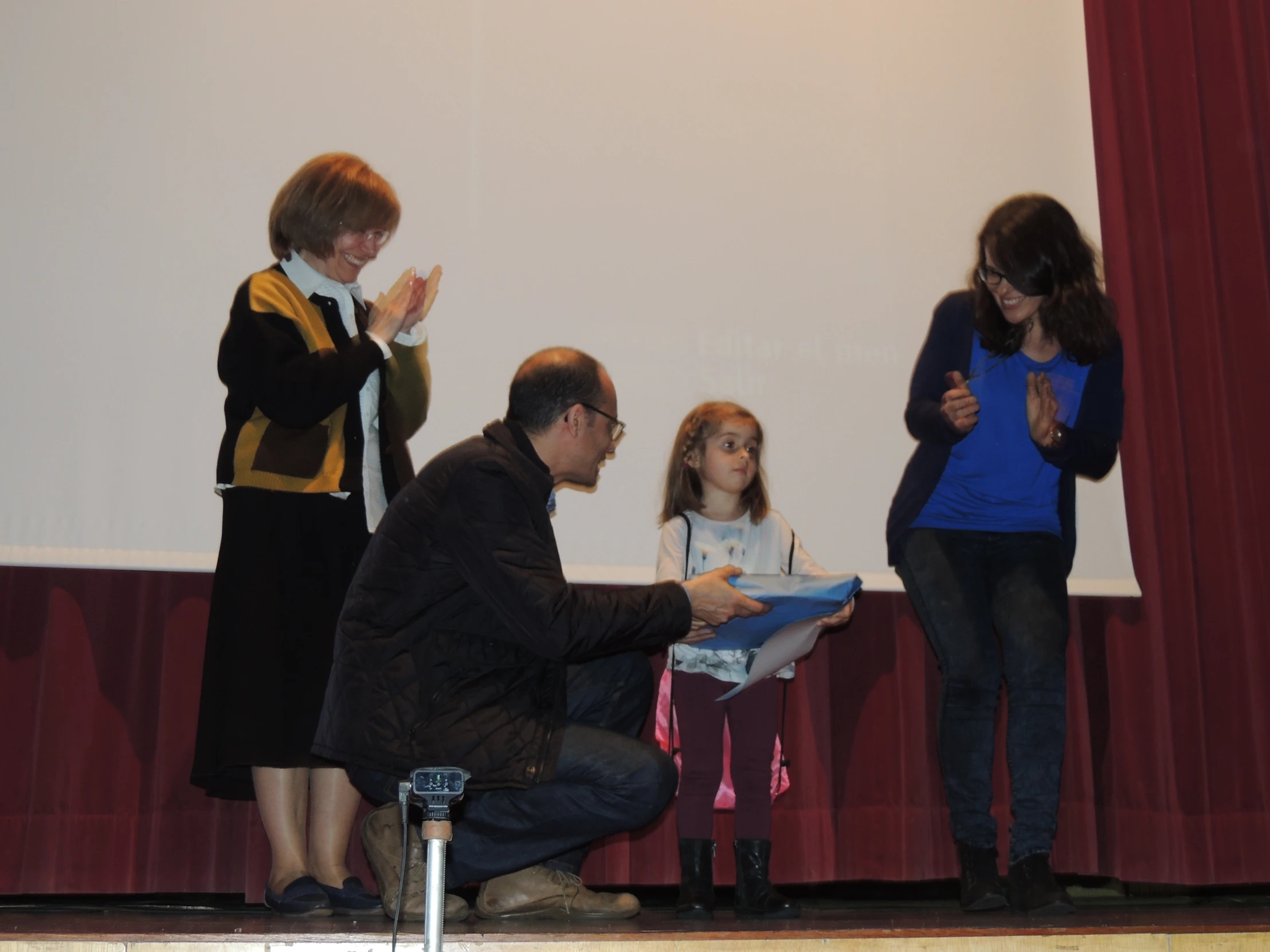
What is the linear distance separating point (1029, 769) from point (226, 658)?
5.49ft

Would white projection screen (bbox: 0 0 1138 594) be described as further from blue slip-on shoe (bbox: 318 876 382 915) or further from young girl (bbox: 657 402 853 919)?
blue slip-on shoe (bbox: 318 876 382 915)

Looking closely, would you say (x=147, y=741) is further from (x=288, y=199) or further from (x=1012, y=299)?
(x=1012, y=299)

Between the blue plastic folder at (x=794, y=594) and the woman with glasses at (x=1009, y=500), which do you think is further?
the woman with glasses at (x=1009, y=500)

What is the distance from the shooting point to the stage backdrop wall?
281 centimetres

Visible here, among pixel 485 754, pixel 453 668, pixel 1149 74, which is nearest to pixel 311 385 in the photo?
pixel 453 668

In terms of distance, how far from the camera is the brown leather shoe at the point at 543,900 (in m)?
2.20

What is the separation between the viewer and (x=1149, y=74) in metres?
3.54

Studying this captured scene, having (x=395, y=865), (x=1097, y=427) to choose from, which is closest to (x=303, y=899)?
(x=395, y=865)

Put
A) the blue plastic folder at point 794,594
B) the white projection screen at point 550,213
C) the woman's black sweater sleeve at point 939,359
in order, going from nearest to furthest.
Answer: the blue plastic folder at point 794,594 → the woman's black sweater sleeve at point 939,359 → the white projection screen at point 550,213

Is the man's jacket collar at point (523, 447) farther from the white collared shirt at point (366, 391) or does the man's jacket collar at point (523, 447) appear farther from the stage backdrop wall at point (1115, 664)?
the stage backdrop wall at point (1115, 664)

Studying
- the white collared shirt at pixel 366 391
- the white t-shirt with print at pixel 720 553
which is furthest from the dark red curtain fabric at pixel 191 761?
the white collared shirt at pixel 366 391

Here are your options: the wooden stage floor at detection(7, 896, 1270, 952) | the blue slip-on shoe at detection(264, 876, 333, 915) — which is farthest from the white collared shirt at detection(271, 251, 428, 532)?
the wooden stage floor at detection(7, 896, 1270, 952)

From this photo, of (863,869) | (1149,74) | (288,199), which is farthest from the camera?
(1149,74)

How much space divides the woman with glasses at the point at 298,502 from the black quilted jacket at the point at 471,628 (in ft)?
1.06
